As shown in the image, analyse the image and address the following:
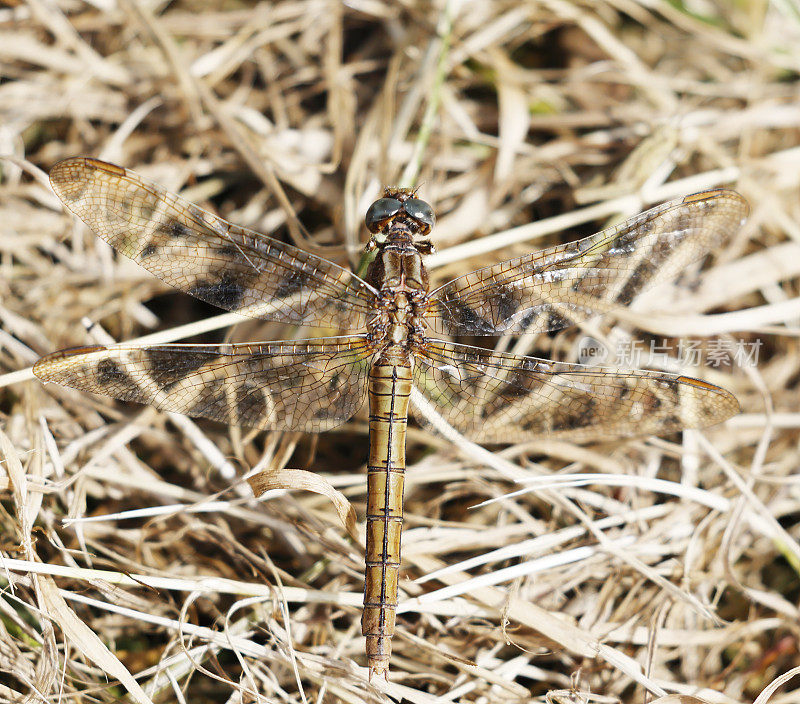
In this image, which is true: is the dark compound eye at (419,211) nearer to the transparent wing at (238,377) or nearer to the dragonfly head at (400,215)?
the dragonfly head at (400,215)

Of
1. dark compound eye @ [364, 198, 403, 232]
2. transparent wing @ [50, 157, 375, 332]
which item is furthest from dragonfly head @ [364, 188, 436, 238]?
transparent wing @ [50, 157, 375, 332]

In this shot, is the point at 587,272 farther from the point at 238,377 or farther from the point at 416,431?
the point at 238,377

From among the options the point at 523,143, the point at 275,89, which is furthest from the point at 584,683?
the point at 275,89

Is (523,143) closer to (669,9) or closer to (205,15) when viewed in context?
(669,9)

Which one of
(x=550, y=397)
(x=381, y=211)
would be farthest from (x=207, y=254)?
(x=550, y=397)

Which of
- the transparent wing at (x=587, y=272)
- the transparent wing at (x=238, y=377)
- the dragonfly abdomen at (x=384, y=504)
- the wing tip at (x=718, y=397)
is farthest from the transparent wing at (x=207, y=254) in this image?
the wing tip at (x=718, y=397)

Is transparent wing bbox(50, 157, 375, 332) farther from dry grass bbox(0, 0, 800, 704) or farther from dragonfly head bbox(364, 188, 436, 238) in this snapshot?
dry grass bbox(0, 0, 800, 704)

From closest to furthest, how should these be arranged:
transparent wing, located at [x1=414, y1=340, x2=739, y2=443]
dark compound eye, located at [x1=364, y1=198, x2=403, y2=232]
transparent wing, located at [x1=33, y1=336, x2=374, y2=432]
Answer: transparent wing, located at [x1=33, y1=336, x2=374, y2=432] < transparent wing, located at [x1=414, y1=340, x2=739, y2=443] < dark compound eye, located at [x1=364, y1=198, x2=403, y2=232]
